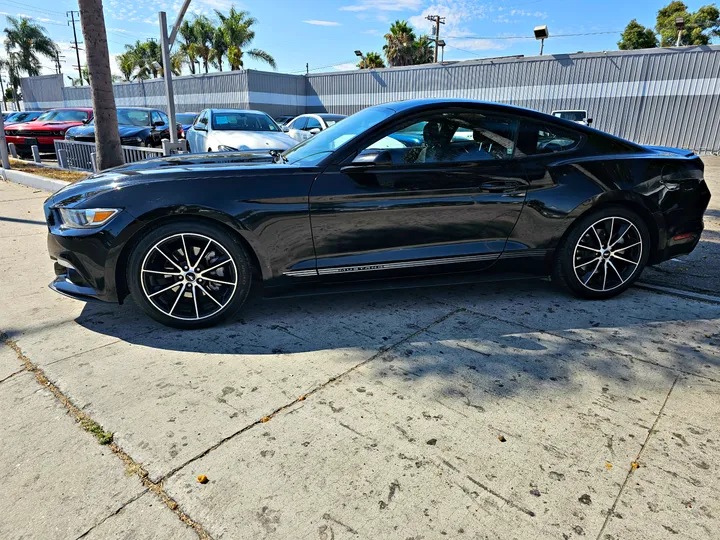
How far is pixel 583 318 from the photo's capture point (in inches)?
135

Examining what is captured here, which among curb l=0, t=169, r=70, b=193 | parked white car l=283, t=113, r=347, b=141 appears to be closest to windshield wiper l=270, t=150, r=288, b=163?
curb l=0, t=169, r=70, b=193

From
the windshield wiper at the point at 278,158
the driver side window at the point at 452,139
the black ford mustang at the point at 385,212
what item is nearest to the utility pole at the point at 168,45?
the windshield wiper at the point at 278,158

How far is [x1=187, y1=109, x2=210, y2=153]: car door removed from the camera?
941 cm

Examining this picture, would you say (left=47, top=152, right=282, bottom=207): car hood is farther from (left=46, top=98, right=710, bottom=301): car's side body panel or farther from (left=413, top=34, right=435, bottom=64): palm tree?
(left=413, top=34, right=435, bottom=64): palm tree

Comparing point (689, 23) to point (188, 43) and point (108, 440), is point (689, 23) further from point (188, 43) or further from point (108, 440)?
point (108, 440)

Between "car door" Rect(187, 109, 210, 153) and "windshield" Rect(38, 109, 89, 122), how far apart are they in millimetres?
7369

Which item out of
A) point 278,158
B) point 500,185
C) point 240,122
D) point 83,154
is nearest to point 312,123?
point 240,122

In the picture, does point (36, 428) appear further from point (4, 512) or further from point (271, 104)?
point (271, 104)

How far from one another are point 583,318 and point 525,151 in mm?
1286

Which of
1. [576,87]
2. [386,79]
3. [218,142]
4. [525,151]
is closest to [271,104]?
[386,79]

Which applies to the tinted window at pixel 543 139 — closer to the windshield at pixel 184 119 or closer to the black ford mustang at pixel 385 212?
the black ford mustang at pixel 385 212

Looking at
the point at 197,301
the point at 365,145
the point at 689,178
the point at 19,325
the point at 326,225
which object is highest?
the point at 365,145

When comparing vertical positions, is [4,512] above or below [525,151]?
below

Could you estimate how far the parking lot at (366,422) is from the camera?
175 centimetres
